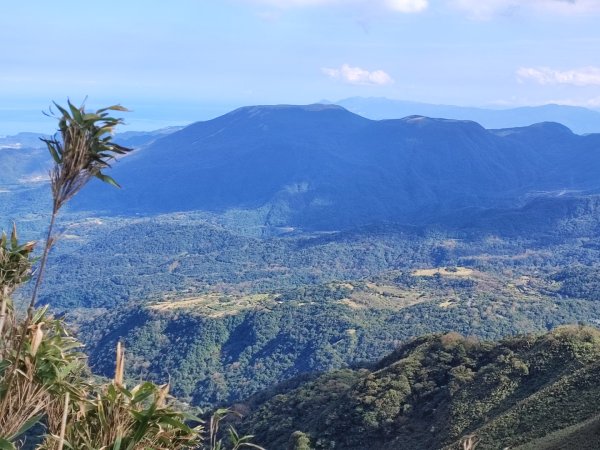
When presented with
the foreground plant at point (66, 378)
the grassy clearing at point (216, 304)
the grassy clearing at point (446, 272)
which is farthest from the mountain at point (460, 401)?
the grassy clearing at point (446, 272)

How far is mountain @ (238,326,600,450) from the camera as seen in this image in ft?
94.0

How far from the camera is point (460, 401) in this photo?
35000mm

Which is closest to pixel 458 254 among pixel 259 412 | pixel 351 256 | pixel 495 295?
pixel 351 256

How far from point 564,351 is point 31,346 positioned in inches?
1397

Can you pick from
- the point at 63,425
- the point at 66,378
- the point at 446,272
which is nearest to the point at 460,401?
the point at 66,378

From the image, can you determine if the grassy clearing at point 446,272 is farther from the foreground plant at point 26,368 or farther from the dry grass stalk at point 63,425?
the dry grass stalk at point 63,425

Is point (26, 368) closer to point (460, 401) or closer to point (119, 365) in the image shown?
point (119, 365)

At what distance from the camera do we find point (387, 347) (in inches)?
3996

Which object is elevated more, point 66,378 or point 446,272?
point 66,378

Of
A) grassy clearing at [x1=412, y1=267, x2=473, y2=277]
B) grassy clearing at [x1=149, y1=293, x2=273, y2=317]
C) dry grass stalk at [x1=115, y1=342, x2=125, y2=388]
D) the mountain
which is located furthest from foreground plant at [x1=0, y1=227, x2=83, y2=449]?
grassy clearing at [x1=412, y1=267, x2=473, y2=277]

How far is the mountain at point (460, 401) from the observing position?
28.7m

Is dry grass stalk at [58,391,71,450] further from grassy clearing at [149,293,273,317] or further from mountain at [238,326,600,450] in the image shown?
grassy clearing at [149,293,273,317]

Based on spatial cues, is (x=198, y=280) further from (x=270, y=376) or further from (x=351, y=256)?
(x=270, y=376)

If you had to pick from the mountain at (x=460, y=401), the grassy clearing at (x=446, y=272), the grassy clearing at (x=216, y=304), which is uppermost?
the mountain at (x=460, y=401)
